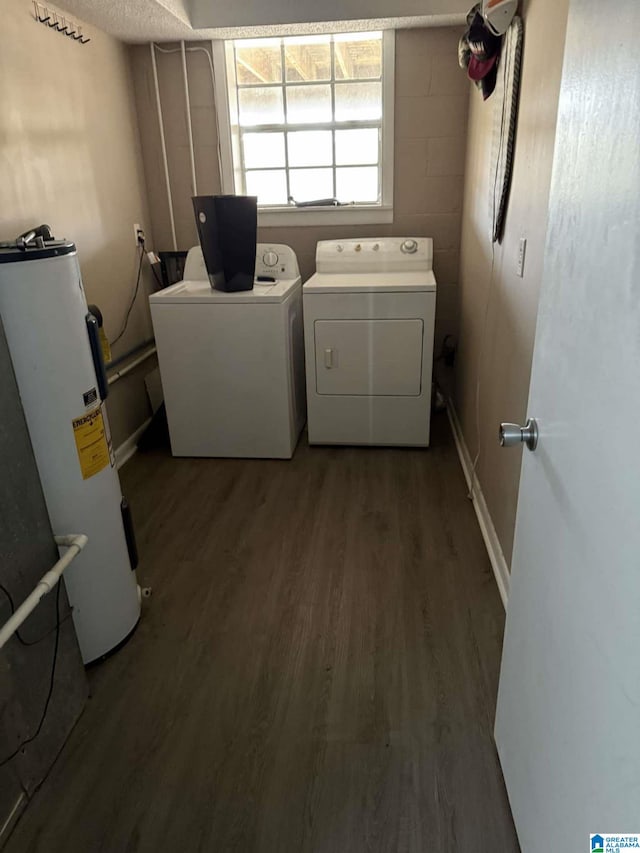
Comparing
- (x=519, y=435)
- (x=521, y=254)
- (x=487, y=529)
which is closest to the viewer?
(x=519, y=435)

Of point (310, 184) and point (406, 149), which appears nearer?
point (406, 149)

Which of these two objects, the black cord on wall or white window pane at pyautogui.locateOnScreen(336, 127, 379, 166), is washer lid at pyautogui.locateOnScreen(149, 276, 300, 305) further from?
the black cord on wall

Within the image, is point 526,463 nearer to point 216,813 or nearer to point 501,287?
point 216,813

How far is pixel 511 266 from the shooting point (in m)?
2.01

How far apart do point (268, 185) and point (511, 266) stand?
2.10 m

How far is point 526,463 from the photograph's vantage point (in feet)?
3.78

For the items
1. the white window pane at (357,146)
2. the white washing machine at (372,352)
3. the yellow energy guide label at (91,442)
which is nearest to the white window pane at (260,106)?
the white window pane at (357,146)

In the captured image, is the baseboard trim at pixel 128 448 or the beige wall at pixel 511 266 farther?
the baseboard trim at pixel 128 448

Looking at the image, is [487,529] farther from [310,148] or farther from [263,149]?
[263,149]

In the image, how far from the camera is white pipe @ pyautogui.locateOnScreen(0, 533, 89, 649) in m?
1.23

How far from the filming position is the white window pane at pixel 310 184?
3.53 meters

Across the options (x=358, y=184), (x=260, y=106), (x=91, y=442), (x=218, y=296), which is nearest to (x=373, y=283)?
(x=218, y=296)

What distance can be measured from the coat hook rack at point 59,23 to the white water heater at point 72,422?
1594 mm

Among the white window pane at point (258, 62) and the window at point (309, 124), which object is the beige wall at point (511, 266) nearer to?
the window at point (309, 124)
